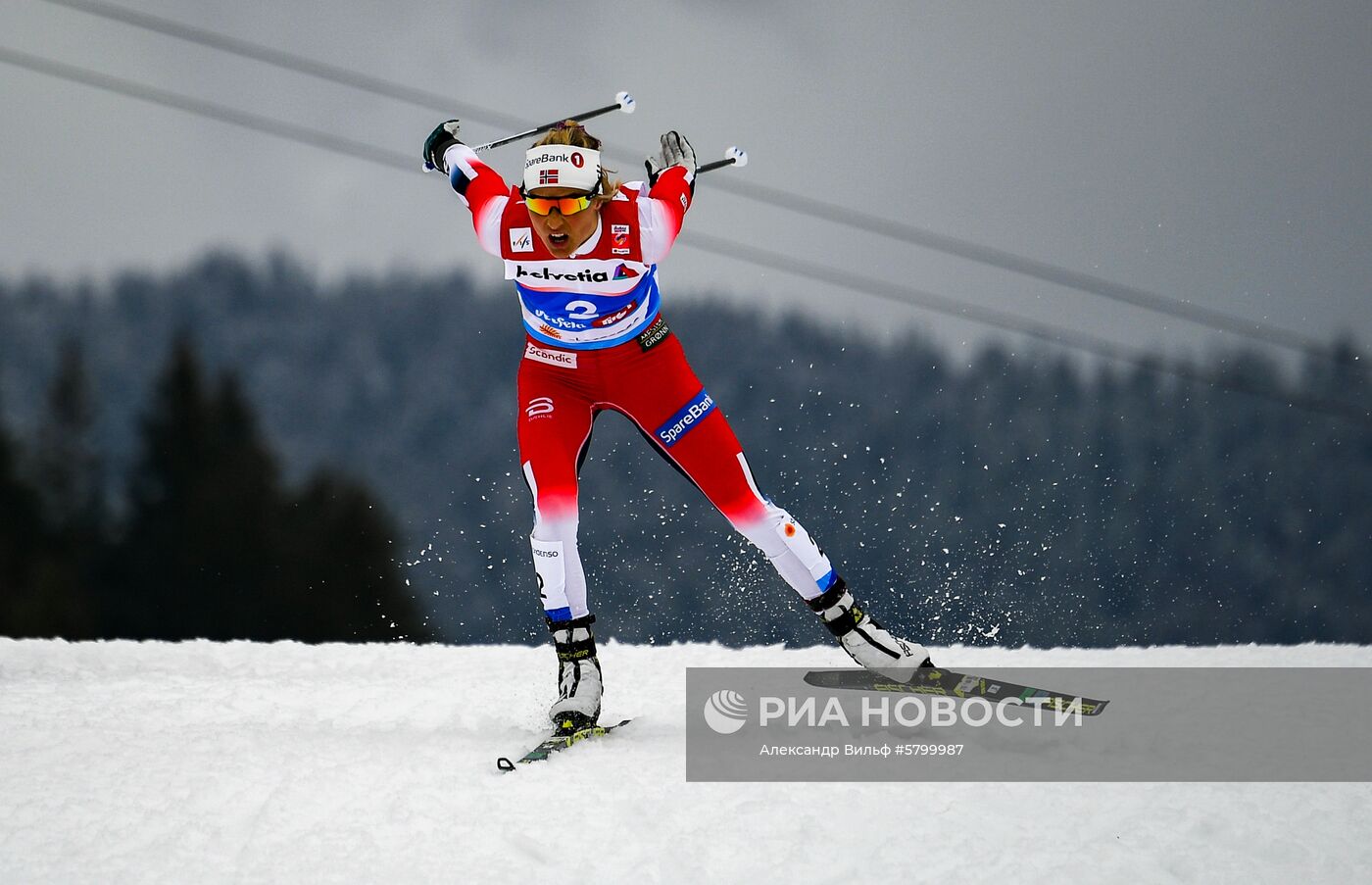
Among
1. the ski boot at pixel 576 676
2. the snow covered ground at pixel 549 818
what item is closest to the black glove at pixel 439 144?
the ski boot at pixel 576 676

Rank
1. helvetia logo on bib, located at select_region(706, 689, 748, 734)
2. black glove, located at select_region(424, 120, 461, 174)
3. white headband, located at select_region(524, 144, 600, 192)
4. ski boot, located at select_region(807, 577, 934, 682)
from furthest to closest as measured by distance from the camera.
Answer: black glove, located at select_region(424, 120, 461, 174) < ski boot, located at select_region(807, 577, 934, 682) < helvetia logo on bib, located at select_region(706, 689, 748, 734) < white headband, located at select_region(524, 144, 600, 192)

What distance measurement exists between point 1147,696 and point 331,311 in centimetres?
3857

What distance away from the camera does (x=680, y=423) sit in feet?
14.3

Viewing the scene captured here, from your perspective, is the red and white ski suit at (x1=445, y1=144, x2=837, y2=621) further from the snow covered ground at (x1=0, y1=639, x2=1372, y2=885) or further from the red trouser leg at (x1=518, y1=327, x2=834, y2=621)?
the snow covered ground at (x1=0, y1=639, x2=1372, y2=885)

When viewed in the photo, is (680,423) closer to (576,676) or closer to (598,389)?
(598,389)

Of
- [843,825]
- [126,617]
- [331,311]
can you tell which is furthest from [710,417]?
[331,311]

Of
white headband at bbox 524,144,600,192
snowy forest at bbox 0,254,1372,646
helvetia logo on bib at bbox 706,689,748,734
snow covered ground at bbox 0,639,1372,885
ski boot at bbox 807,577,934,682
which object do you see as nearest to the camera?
snow covered ground at bbox 0,639,1372,885

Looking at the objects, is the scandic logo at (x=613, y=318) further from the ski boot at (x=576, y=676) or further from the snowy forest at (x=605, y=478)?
the snowy forest at (x=605, y=478)

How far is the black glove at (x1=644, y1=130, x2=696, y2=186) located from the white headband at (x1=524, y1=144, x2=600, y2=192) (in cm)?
48

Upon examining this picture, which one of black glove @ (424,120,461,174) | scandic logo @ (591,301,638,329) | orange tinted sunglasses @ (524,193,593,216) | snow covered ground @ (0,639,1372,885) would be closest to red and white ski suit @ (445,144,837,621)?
scandic logo @ (591,301,638,329)

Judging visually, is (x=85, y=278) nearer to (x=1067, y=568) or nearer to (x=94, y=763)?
(x=1067, y=568)

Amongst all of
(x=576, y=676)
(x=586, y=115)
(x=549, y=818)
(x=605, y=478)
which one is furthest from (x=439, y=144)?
(x=605, y=478)

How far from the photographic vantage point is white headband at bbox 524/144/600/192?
4043 millimetres

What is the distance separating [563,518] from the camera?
427 centimetres
